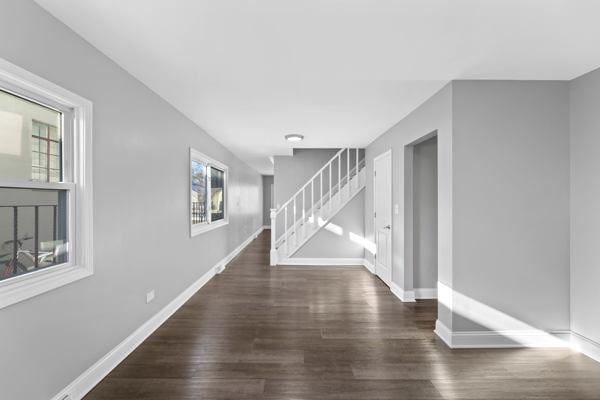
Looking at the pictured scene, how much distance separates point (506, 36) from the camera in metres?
2.04

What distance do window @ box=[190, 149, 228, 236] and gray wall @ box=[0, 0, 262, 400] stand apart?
0.36 m

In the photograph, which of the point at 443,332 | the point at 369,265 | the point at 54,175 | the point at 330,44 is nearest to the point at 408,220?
the point at 443,332

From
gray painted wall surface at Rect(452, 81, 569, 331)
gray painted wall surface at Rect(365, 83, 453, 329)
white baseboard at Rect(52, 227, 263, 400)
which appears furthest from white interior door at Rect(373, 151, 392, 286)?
white baseboard at Rect(52, 227, 263, 400)

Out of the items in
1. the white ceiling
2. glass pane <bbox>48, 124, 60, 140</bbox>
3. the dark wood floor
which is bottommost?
the dark wood floor

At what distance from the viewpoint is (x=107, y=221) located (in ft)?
7.70

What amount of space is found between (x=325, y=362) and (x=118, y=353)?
1756 millimetres

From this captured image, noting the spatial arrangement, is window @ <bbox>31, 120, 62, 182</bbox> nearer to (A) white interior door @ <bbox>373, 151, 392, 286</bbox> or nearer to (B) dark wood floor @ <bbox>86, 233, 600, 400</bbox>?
(B) dark wood floor @ <bbox>86, 233, 600, 400</bbox>

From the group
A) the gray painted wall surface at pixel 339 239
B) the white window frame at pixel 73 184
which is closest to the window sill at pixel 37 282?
the white window frame at pixel 73 184

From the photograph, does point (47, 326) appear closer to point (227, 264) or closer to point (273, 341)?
point (273, 341)

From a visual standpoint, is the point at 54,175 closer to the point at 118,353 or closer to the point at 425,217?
the point at 118,353

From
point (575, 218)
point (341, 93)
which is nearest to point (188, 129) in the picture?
point (341, 93)

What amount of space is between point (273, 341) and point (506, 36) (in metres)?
3.18

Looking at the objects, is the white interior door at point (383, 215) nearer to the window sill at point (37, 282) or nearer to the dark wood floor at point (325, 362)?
the dark wood floor at point (325, 362)

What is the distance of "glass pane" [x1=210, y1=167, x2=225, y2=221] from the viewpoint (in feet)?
18.0
